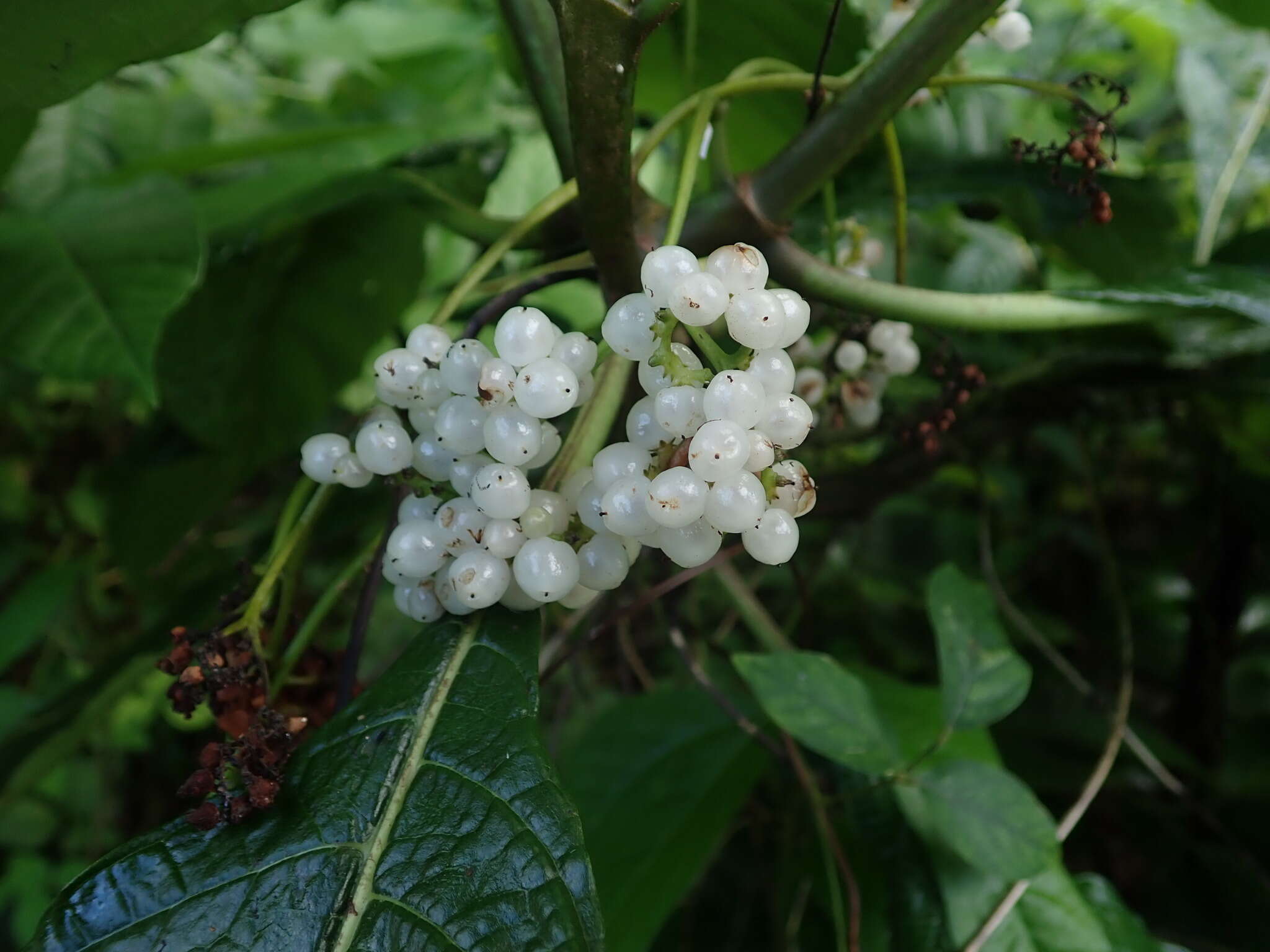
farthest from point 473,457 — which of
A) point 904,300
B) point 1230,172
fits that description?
point 1230,172

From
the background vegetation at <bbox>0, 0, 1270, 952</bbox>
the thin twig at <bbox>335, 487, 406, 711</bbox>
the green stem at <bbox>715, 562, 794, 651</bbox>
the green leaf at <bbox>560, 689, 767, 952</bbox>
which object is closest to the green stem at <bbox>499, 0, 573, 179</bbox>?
the background vegetation at <bbox>0, 0, 1270, 952</bbox>

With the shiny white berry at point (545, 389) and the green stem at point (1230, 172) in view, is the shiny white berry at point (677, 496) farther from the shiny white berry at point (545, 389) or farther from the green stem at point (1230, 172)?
the green stem at point (1230, 172)

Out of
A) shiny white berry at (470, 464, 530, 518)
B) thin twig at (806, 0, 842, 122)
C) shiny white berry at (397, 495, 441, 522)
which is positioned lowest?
shiny white berry at (397, 495, 441, 522)

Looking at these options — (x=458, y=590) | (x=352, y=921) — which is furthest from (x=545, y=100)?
(x=352, y=921)

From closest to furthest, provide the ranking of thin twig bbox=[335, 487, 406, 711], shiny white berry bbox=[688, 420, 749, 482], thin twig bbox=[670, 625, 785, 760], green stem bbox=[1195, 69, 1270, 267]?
1. shiny white berry bbox=[688, 420, 749, 482]
2. thin twig bbox=[335, 487, 406, 711]
3. thin twig bbox=[670, 625, 785, 760]
4. green stem bbox=[1195, 69, 1270, 267]

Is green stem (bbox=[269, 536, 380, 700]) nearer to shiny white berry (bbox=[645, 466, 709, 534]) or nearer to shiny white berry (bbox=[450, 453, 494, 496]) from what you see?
shiny white berry (bbox=[450, 453, 494, 496])

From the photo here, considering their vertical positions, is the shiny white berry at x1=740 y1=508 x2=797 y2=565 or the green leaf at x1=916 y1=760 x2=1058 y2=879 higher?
the shiny white berry at x1=740 y1=508 x2=797 y2=565

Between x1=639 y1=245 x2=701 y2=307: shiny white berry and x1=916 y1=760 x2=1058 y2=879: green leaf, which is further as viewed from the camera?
x1=916 y1=760 x2=1058 y2=879: green leaf

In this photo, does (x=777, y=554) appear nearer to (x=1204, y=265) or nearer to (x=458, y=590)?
(x=458, y=590)
